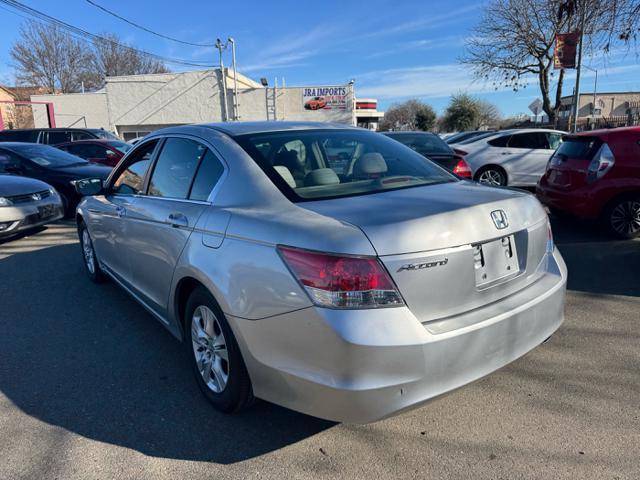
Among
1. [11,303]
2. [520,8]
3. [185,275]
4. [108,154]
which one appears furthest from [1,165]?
[520,8]

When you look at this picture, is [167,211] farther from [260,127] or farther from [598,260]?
[598,260]

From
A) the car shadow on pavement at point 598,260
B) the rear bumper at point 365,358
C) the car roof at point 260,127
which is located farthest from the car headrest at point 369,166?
the car shadow on pavement at point 598,260

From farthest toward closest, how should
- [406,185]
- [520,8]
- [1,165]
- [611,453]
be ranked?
1. [520,8]
2. [1,165]
3. [406,185]
4. [611,453]

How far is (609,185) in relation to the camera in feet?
20.7

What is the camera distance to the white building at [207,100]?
34.5 metres

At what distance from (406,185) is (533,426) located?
5.03 ft

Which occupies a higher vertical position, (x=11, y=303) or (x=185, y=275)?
(x=185, y=275)

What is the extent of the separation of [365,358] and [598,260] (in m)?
4.93

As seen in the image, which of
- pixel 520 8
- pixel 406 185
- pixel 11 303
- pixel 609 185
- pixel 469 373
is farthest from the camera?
pixel 520 8

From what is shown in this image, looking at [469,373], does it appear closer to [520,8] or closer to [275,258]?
[275,258]

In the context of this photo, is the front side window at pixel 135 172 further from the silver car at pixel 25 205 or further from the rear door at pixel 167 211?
the silver car at pixel 25 205

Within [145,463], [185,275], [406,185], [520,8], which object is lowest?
[145,463]

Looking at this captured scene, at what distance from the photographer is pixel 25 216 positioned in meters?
7.39

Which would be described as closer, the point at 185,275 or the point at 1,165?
the point at 185,275
